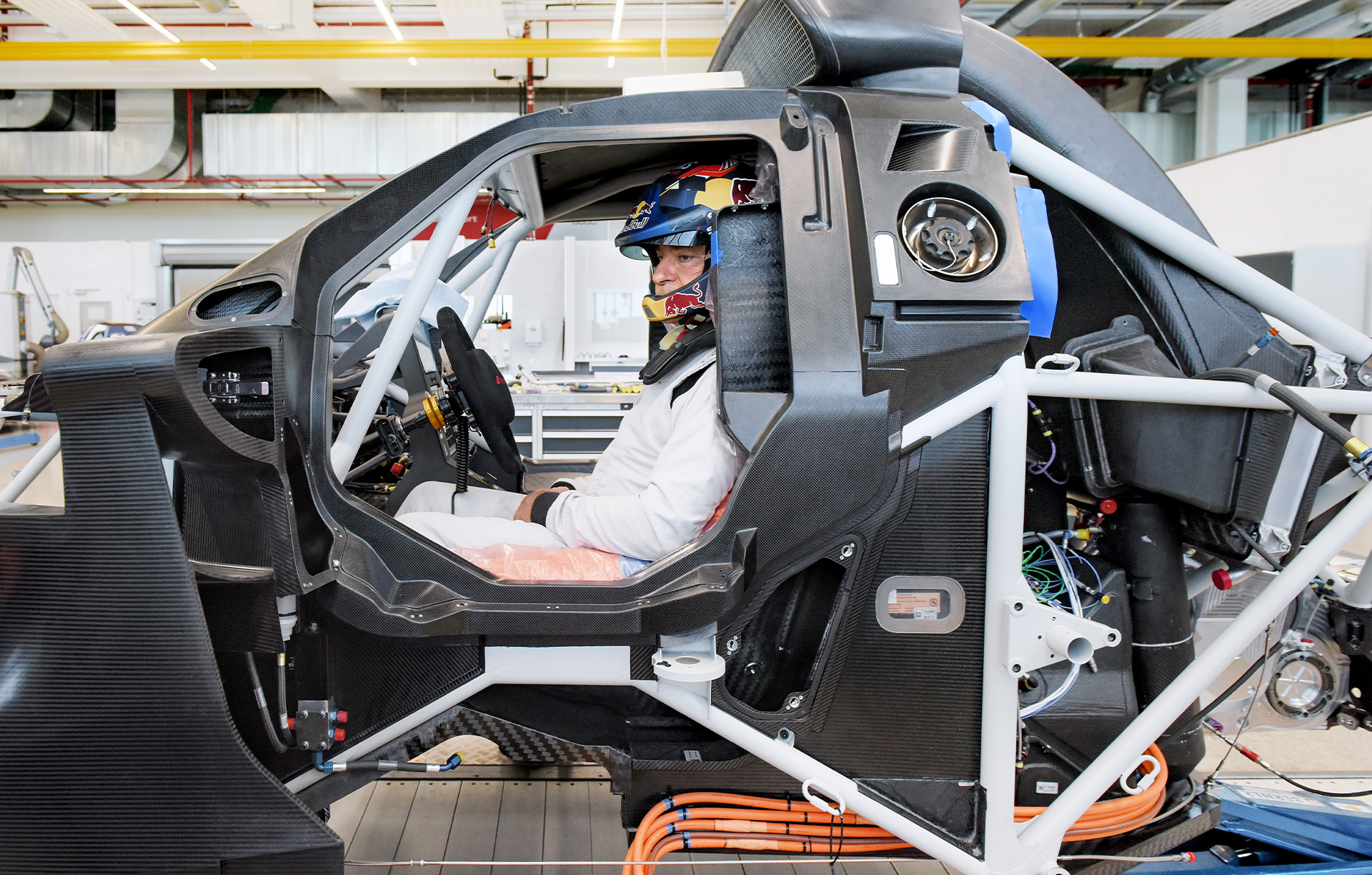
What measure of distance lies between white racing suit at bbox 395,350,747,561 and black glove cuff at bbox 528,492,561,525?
0.16 ft

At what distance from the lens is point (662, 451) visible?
5.50 ft

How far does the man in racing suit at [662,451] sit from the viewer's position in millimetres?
1625

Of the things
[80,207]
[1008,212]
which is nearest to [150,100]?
[80,207]

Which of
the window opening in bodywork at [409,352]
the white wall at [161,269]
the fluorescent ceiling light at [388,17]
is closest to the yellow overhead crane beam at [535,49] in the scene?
the fluorescent ceiling light at [388,17]

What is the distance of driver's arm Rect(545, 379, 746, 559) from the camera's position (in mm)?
1608

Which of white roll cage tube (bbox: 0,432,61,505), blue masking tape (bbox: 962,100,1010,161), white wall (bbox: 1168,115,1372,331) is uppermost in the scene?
white wall (bbox: 1168,115,1372,331)

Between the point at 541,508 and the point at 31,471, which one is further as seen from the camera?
the point at 541,508

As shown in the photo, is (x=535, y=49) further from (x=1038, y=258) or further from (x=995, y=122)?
(x=1038, y=258)

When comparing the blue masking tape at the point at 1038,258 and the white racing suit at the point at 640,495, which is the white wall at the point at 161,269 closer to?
the white racing suit at the point at 640,495

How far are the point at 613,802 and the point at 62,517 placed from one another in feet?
6.03

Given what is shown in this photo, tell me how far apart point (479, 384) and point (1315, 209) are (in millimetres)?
5375

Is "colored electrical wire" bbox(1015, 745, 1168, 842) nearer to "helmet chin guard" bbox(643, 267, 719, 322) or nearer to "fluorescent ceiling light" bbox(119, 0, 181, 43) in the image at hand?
"helmet chin guard" bbox(643, 267, 719, 322)

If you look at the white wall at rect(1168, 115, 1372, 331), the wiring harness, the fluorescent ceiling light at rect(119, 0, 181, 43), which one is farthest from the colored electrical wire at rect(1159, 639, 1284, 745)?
the fluorescent ceiling light at rect(119, 0, 181, 43)

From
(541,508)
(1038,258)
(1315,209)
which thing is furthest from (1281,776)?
(1315,209)
